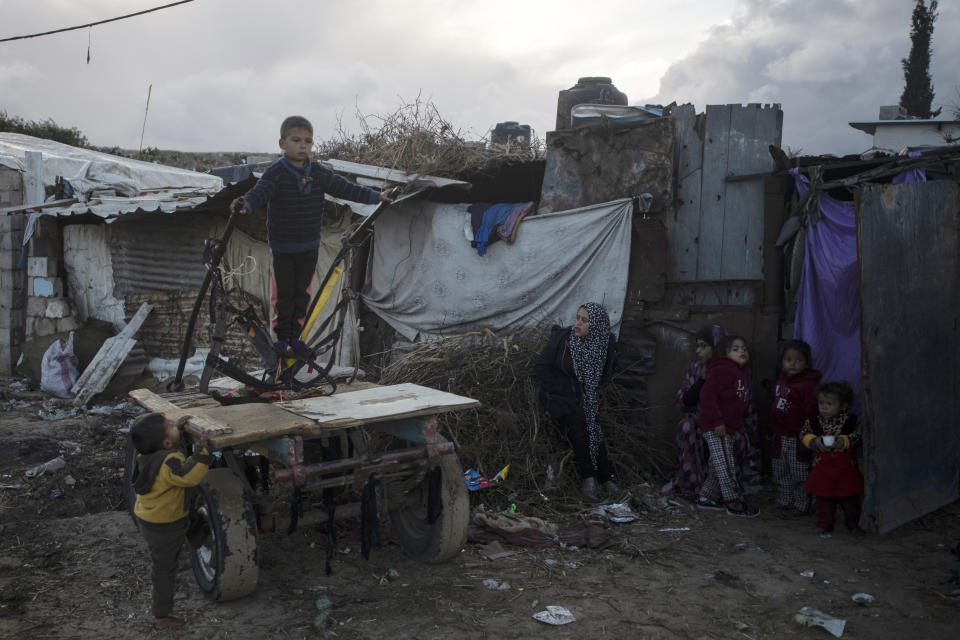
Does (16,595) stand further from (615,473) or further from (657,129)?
(657,129)

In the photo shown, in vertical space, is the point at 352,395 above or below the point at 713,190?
below

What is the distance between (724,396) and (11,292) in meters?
10.8

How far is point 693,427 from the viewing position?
5480 mm

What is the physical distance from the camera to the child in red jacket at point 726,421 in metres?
5.14

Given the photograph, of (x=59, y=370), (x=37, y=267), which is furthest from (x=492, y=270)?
(x=37, y=267)

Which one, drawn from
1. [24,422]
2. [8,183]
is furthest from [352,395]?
[8,183]

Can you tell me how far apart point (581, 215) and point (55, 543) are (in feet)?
16.1

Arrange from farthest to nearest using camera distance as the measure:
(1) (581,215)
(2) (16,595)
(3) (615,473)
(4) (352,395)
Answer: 1. (1) (581,215)
2. (3) (615,473)
3. (4) (352,395)
4. (2) (16,595)

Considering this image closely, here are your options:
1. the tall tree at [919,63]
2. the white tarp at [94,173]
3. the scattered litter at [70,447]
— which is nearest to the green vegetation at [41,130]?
the white tarp at [94,173]

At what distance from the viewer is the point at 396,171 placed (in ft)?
24.0

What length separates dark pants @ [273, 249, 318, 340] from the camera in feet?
16.7

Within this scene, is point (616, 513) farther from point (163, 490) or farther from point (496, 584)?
point (163, 490)

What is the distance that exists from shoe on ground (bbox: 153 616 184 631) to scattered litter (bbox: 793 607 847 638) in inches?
123

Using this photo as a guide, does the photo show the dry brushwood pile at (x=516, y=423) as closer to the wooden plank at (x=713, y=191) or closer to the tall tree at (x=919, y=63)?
the wooden plank at (x=713, y=191)
